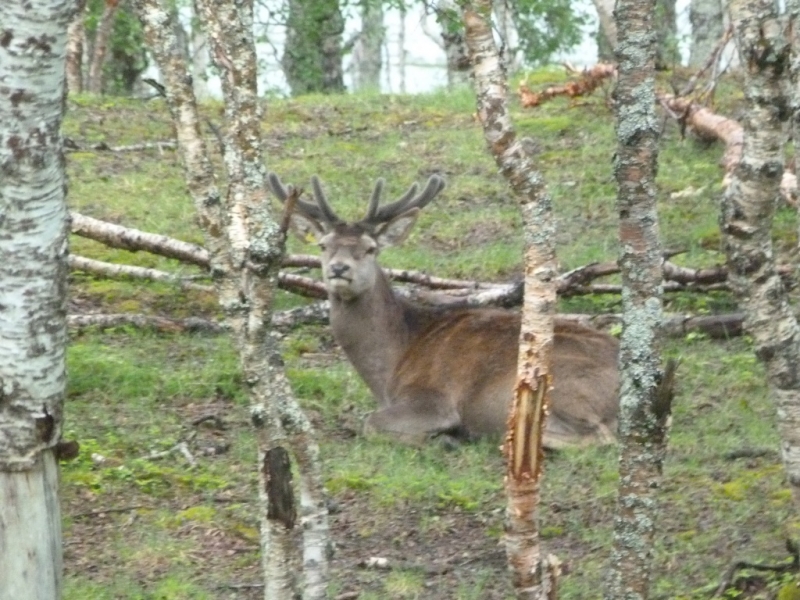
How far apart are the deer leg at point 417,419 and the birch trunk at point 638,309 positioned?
3.57 meters

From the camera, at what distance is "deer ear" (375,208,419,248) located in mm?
10250

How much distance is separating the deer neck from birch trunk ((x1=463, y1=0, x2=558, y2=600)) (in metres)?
4.57

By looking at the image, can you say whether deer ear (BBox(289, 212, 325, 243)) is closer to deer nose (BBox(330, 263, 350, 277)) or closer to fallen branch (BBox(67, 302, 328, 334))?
deer nose (BBox(330, 263, 350, 277))

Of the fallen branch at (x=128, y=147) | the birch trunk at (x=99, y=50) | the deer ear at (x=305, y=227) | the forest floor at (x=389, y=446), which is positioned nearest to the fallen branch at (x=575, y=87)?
the forest floor at (x=389, y=446)

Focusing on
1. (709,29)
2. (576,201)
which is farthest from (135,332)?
(709,29)

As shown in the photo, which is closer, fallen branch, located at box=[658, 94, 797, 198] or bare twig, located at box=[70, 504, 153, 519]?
bare twig, located at box=[70, 504, 153, 519]

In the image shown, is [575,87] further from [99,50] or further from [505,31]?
[99,50]

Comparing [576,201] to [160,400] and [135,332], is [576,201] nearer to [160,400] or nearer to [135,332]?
[135,332]

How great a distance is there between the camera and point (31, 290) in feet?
15.0

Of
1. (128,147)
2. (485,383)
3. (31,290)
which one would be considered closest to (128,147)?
(128,147)

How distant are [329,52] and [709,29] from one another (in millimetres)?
6353

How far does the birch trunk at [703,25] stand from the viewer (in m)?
21.0

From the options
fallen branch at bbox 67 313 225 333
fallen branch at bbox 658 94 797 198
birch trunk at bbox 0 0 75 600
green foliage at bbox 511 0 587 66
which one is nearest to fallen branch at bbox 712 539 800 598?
birch trunk at bbox 0 0 75 600

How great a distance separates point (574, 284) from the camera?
11234mm
